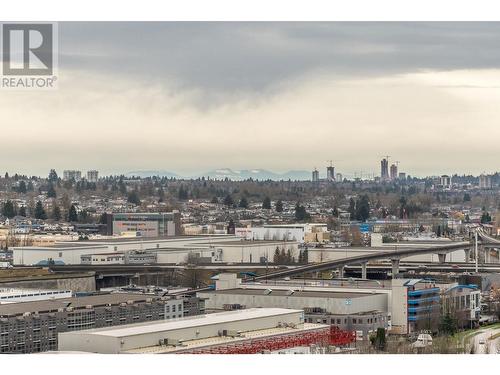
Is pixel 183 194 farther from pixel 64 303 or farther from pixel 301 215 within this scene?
pixel 64 303

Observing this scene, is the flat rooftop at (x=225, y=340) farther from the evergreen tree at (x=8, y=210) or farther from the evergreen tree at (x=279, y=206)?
the evergreen tree at (x=279, y=206)

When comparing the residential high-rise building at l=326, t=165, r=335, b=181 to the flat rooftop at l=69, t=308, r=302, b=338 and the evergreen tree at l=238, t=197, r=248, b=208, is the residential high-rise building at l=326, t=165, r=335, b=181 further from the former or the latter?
the flat rooftop at l=69, t=308, r=302, b=338

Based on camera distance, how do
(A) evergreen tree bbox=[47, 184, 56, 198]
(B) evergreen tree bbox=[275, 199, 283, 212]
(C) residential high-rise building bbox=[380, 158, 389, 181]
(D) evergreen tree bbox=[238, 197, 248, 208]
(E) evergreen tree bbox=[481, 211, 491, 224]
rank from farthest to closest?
(C) residential high-rise building bbox=[380, 158, 389, 181]
(A) evergreen tree bbox=[47, 184, 56, 198]
(D) evergreen tree bbox=[238, 197, 248, 208]
(B) evergreen tree bbox=[275, 199, 283, 212]
(E) evergreen tree bbox=[481, 211, 491, 224]

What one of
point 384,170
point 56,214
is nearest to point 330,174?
point 384,170

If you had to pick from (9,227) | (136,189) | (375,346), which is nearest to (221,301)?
(375,346)

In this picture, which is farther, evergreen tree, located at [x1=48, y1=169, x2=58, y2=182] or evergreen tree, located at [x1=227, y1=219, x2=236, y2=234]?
evergreen tree, located at [x1=48, y1=169, x2=58, y2=182]

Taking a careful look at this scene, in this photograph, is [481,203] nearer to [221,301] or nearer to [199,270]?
[199,270]

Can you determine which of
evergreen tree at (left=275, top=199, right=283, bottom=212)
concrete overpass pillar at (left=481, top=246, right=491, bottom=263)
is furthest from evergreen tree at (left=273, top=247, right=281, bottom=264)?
evergreen tree at (left=275, top=199, right=283, bottom=212)
